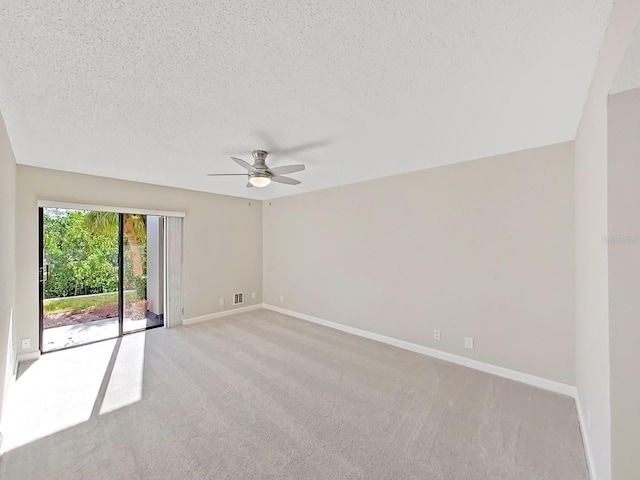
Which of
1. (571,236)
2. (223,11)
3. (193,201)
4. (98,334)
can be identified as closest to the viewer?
(223,11)

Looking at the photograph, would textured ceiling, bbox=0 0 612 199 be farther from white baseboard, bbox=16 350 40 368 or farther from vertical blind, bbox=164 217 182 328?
white baseboard, bbox=16 350 40 368

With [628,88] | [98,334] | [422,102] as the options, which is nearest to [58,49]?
[422,102]

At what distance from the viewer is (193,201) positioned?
5.00 meters

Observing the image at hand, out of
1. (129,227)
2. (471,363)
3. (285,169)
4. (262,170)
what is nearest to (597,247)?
(471,363)

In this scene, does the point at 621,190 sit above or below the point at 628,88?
below

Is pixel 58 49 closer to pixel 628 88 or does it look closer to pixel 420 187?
pixel 628 88

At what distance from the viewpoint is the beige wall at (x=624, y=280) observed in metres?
1.26

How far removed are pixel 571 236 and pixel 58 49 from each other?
13.0 ft

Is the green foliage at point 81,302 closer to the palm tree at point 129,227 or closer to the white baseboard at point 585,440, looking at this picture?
the palm tree at point 129,227

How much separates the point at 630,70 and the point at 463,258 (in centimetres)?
233

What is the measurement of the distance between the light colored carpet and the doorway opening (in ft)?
2.12

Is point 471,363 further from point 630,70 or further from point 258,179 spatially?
point 258,179

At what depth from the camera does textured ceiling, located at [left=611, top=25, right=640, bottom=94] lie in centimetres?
103

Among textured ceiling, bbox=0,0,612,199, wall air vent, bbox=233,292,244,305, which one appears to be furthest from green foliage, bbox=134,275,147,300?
textured ceiling, bbox=0,0,612,199
